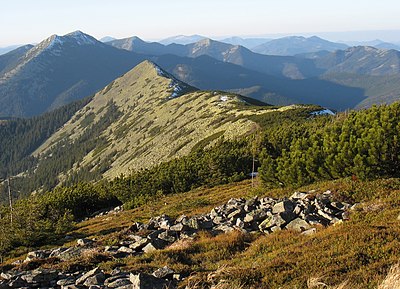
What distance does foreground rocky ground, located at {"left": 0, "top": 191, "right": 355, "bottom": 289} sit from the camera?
1600cm

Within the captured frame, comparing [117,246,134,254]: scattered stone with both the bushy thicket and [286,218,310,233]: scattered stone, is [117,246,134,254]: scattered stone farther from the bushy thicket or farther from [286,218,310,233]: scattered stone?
the bushy thicket

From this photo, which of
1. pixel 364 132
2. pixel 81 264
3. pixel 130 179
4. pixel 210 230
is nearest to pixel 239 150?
pixel 130 179

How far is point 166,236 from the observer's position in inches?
1022

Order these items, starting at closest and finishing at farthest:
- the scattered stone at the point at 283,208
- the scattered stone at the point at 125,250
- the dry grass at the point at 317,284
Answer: the dry grass at the point at 317,284 < the scattered stone at the point at 125,250 < the scattered stone at the point at 283,208

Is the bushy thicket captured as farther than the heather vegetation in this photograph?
Yes

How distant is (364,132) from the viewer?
115 ft

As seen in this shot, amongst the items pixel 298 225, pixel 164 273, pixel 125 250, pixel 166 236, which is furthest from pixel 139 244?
pixel 298 225

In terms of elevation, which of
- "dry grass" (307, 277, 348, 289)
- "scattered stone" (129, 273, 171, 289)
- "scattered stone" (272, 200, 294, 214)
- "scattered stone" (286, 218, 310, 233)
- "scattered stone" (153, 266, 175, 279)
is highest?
"dry grass" (307, 277, 348, 289)

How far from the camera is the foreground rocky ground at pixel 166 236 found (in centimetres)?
1600

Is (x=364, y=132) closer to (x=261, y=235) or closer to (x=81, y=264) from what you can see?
(x=261, y=235)

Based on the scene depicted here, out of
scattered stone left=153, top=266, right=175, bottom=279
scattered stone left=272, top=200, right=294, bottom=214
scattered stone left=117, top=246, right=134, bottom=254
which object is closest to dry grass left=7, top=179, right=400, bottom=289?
scattered stone left=153, top=266, right=175, bottom=279

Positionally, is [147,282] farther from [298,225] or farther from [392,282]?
[298,225]

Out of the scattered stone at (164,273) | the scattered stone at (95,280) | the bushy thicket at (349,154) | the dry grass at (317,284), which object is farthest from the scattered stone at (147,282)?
the bushy thicket at (349,154)

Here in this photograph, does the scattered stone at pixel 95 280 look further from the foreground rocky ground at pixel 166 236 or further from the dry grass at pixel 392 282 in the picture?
the dry grass at pixel 392 282
